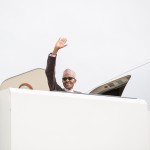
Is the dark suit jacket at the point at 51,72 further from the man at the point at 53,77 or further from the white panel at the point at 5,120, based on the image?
the white panel at the point at 5,120

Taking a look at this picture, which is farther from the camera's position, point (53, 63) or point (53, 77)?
point (53, 77)

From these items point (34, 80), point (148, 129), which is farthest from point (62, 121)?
point (34, 80)

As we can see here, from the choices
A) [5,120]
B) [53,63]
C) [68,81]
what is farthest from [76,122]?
[68,81]

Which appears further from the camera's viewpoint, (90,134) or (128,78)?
(128,78)

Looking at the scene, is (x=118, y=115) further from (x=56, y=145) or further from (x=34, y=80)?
(x=34, y=80)

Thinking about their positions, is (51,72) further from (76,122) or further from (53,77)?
(76,122)

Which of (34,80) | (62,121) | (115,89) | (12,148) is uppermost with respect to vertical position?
(34,80)

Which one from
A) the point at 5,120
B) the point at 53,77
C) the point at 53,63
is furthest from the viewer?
the point at 53,77

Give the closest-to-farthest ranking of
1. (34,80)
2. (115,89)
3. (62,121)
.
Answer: (62,121), (115,89), (34,80)

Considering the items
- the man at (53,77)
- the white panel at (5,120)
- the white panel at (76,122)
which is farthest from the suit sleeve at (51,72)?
the white panel at (5,120)

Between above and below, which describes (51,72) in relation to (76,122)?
above

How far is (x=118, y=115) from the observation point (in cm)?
146

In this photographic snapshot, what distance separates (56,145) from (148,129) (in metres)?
0.50

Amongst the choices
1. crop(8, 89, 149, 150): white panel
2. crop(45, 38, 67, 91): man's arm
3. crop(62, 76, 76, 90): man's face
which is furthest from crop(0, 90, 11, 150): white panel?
crop(62, 76, 76, 90): man's face
